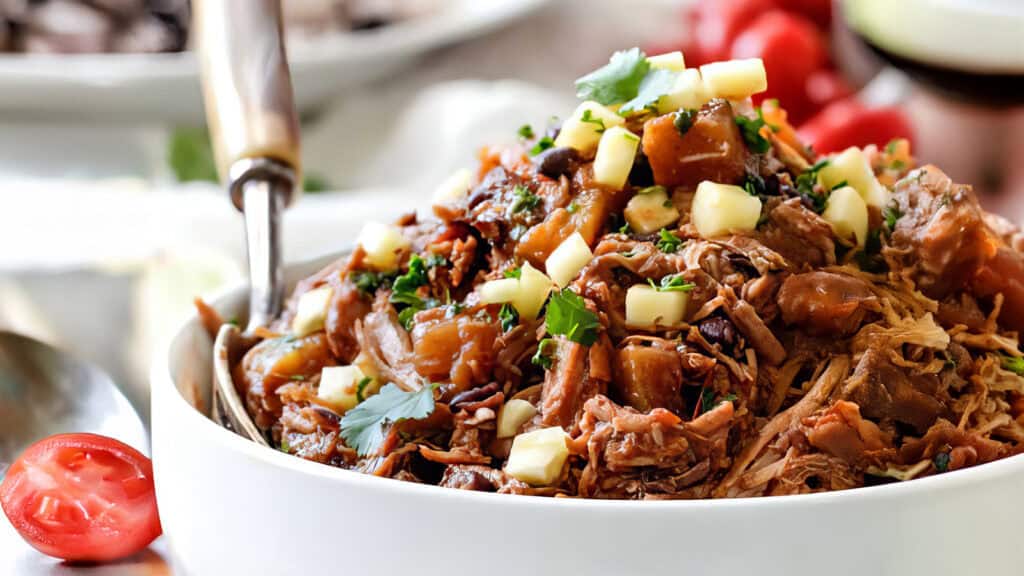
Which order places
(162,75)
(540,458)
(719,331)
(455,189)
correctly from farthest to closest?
(162,75)
(455,189)
(719,331)
(540,458)

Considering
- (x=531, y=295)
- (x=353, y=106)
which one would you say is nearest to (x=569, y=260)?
(x=531, y=295)

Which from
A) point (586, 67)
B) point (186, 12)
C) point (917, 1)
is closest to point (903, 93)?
point (917, 1)

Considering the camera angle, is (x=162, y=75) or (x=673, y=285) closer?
(x=673, y=285)

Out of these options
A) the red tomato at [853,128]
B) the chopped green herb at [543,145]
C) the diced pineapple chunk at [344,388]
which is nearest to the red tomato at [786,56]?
the red tomato at [853,128]

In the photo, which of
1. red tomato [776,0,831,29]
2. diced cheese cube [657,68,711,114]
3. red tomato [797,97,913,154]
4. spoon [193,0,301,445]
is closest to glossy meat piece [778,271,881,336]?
diced cheese cube [657,68,711,114]

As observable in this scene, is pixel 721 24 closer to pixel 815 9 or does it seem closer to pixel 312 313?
pixel 815 9

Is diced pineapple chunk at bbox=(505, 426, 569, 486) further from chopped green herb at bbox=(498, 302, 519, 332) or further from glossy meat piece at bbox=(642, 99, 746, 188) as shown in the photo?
glossy meat piece at bbox=(642, 99, 746, 188)
